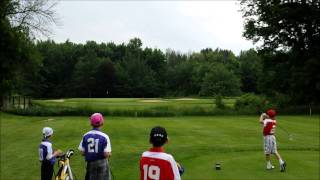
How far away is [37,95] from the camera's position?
121 metres

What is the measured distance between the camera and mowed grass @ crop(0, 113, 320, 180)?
704 inches

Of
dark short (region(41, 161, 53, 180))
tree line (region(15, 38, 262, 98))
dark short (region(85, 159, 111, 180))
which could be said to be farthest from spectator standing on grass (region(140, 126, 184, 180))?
tree line (region(15, 38, 262, 98))

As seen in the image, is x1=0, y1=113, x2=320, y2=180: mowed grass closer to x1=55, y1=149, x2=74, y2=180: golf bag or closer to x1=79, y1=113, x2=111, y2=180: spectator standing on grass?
x1=55, y1=149, x2=74, y2=180: golf bag

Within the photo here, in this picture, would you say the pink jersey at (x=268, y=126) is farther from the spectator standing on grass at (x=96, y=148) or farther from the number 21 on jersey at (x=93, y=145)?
the number 21 on jersey at (x=93, y=145)

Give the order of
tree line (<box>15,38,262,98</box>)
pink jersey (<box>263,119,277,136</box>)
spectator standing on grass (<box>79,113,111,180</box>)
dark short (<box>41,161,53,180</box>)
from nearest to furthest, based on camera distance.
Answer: spectator standing on grass (<box>79,113,111,180</box>) < dark short (<box>41,161,53,180</box>) < pink jersey (<box>263,119,277,136</box>) < tree line (<box>15,38,262,98</box>)

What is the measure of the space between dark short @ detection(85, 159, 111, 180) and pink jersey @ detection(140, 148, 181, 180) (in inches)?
145

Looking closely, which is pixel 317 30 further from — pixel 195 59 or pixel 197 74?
pixel 195 59

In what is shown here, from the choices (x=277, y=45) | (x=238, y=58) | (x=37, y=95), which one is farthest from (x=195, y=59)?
(x=277, y=45)

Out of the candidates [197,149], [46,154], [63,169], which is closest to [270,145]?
[197,149]

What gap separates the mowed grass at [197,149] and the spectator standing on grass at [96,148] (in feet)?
18.6

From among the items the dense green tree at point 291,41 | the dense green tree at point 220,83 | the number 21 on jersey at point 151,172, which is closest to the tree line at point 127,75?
the dense green tree at point 220,83

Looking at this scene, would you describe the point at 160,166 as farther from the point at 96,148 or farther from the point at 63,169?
the point at 63,169

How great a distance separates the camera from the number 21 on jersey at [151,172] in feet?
24.8

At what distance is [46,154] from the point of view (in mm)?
Answer: 13258
